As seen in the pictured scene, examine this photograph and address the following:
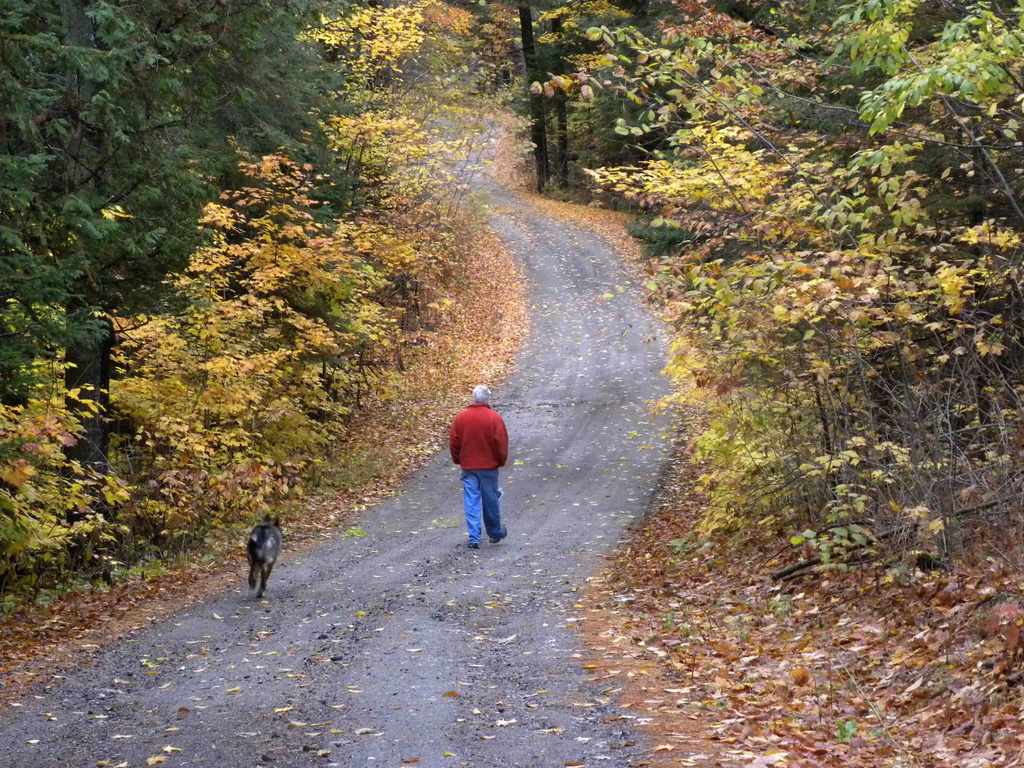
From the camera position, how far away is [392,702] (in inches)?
267

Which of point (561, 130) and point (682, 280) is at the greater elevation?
point (561, 130)

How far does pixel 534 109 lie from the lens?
43781 mm

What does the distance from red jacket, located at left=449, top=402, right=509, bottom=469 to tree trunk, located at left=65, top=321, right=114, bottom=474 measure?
14.2ft

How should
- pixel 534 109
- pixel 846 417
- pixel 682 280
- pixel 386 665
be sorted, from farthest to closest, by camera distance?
pixel 534 109 → pixel 682 280 → pixel 846 417 → pixel 386 665

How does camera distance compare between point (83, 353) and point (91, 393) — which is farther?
point (91, 393)

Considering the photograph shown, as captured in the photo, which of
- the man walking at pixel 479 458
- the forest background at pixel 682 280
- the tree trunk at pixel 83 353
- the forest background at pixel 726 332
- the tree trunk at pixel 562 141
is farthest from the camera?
the tree trunk at pixel 562 141

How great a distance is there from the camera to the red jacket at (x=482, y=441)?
12.8 meters

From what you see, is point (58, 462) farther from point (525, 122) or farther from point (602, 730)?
point (525, 122)

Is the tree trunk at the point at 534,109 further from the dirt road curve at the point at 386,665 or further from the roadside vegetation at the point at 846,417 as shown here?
the roadside vegetation at the point at 846,417

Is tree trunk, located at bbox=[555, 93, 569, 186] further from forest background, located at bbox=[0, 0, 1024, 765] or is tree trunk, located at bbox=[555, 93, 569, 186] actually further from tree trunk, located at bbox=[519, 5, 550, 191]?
forest background, located at bbox=[0, 0, 1024, 765]

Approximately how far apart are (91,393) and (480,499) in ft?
16.4

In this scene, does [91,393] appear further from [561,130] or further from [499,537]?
[561,130]

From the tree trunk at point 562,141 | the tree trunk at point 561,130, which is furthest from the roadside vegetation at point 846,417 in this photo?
the tree trunk at point 562,141

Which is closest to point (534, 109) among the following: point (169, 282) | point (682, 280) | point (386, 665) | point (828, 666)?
point (169, 282)
